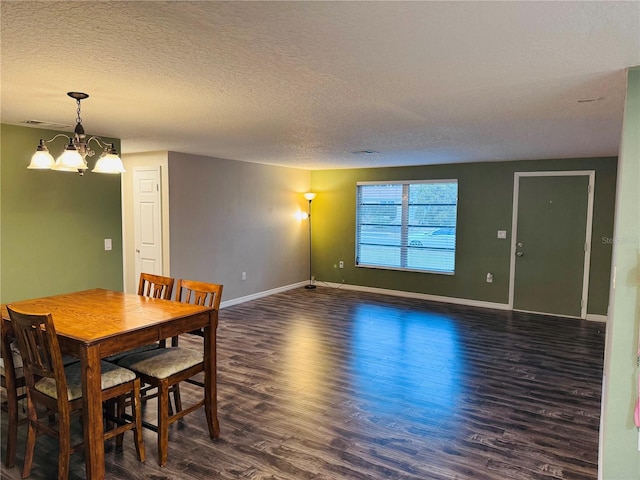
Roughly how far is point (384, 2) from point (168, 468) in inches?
106

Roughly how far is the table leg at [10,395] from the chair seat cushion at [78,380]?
0.66ft

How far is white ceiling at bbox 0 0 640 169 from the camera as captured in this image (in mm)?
1597

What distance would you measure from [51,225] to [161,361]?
234 centimetres

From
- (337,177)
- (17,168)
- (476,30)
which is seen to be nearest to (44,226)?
(17,168)

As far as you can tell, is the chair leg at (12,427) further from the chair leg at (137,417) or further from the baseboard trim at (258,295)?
the baseboard trim at (258,295)

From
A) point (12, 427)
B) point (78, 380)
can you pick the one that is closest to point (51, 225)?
point (12, 427)

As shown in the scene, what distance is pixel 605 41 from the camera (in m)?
1.81

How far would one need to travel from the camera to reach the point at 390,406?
11.0 feet

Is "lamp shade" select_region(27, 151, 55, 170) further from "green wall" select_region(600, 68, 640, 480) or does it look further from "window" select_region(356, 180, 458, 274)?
"window" select_region(356, 180, 458, 274)

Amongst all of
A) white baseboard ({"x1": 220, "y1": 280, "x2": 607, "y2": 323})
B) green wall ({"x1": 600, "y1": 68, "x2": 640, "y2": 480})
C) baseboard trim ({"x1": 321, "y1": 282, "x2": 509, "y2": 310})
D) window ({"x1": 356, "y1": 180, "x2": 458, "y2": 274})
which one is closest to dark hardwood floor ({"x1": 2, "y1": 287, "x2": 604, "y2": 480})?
green wall ({"x1": 600, "y1": 68, "x2": 640, "y2": 480})

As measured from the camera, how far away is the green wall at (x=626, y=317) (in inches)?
84.0

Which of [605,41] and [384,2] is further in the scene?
[605,41]

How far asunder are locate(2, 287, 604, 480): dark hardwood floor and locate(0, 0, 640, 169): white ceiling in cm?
226

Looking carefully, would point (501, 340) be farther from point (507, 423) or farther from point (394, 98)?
point (394, 98)
